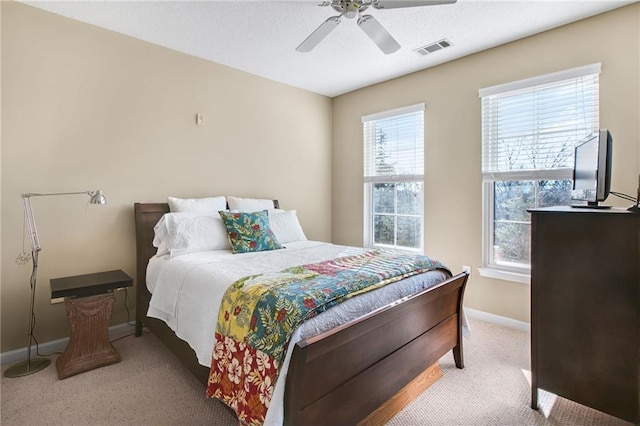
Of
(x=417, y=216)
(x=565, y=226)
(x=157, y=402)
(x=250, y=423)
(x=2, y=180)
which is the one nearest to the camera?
(x=250, y=423)

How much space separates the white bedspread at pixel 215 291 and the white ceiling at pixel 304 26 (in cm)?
182

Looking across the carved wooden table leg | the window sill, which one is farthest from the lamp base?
the window sill

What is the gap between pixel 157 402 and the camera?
6.41 feet

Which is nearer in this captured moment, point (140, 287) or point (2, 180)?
point (2, 180)

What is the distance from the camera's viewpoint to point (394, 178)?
3977mm

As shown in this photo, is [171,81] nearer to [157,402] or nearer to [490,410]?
[157,402]

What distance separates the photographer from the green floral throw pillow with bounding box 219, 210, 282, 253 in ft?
9.00

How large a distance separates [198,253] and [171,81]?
1.71 meters

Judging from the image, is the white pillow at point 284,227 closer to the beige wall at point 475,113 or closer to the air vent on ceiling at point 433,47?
the beige wall at point 475,113

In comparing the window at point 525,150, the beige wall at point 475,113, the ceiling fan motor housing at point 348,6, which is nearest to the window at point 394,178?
the beige wall at point 475,113

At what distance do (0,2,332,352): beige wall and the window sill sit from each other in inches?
99.3

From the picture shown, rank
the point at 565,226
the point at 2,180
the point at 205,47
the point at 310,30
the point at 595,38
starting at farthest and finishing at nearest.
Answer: the point at 205,47
the point at 310,30
the point at 595,38
the point at 2,180
the point at 565,226

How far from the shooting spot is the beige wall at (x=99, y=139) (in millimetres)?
2432

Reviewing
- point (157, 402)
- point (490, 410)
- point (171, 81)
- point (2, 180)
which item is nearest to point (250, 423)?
point (157, 402)
